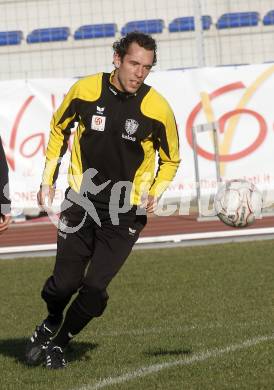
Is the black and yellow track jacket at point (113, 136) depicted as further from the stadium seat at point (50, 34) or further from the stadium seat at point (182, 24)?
the stadium seat at point (50, 34)

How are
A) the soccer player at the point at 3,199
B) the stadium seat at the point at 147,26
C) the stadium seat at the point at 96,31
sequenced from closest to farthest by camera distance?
1. the soccer player at the point at 3,199
2. the stadium seat at the point at 147,26
3. the stadium seat at the point at 96,31

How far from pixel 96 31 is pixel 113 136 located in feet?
50.8

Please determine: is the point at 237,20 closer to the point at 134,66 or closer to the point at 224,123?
the point at 224,123

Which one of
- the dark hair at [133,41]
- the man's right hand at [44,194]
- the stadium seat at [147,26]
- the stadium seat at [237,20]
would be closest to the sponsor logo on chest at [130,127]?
the dark hair at [133,41]

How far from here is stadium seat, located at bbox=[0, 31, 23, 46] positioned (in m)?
20.5

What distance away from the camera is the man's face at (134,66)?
6.33 m

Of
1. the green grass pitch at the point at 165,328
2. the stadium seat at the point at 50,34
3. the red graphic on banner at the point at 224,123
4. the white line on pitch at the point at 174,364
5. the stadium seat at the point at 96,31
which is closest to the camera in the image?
the white line on pitch at the point at 174,364

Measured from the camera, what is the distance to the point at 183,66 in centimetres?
2097

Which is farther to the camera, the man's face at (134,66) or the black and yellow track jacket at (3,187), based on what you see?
the black and yellow track jacket at (3,187)

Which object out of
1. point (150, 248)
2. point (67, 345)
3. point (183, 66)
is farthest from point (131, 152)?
point (183, 66)

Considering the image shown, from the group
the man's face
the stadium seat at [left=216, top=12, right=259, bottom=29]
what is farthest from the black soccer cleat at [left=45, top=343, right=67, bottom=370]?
the stadium seat at [left=216, top=12, right=259, bottom=29]

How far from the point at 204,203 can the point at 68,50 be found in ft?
16.5

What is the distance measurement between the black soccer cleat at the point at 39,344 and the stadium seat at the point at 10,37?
566 inches

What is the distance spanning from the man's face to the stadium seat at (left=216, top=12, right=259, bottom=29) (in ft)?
48.9
